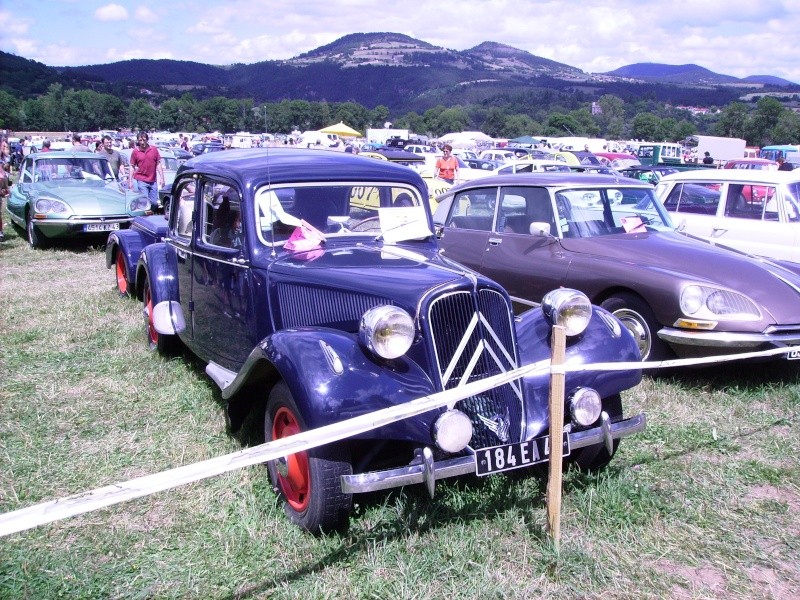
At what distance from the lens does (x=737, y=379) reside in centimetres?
555

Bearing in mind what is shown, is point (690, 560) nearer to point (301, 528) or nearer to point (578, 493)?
point (578, 493)

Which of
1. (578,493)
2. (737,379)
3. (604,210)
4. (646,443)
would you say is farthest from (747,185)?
(578,493)

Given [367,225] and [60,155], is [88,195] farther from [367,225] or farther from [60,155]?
[367,225]

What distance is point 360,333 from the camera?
320cm

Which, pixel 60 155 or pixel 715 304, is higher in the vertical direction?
pixel 60 155

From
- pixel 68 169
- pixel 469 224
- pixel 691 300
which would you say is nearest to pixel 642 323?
pixel 691 300

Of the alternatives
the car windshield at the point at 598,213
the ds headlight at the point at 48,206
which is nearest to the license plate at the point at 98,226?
the ds headlight at the point at 48,206

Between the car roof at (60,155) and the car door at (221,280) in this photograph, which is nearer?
the car door at (221,280)

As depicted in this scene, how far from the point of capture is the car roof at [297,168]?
165 inches

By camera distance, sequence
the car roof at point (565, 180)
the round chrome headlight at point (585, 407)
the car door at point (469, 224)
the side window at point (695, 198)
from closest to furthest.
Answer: the round chrome headlight at point (585, 407)
the car roof at point (565, 180)
the car door at point (469, 224)
the side window at point (695, 198)

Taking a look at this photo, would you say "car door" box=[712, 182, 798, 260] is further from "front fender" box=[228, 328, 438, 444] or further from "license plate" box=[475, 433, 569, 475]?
"front fender" box=[228, 328, 438, 444]

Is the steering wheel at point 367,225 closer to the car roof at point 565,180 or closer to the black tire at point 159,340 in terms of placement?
the black tire at point 159,340

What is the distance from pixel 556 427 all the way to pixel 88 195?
9966mm

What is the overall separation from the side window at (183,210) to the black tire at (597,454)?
3.10 meters
